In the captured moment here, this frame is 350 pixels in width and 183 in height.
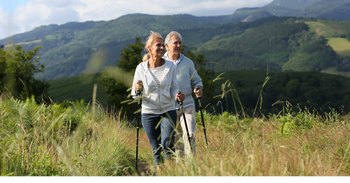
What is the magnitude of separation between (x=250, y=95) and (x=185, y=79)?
85598mm

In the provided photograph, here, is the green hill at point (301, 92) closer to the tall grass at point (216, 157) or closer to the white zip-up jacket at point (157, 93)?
the tall grass at point (216, 157)

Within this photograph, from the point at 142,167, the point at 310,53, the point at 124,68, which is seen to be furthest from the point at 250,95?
the point at 310,53

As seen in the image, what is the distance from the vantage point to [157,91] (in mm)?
3520

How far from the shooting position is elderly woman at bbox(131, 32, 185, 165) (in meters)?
3.50

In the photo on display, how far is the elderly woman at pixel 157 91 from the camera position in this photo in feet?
11.5

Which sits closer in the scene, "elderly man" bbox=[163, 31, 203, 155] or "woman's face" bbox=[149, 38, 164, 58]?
"woman's face" bbox=[149, 38, 164, 58]

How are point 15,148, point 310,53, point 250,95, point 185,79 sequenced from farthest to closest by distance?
point 310,53, point 250,95, point 185,79, point 15,148

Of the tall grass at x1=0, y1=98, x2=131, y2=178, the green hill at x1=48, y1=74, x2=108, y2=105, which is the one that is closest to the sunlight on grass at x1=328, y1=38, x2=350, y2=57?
the green hill at x1=48, y1=74, x2=108, y2=105

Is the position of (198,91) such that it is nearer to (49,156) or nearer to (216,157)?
(216,157)

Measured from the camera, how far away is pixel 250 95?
283ft

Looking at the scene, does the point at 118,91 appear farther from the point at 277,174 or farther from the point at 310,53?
the point at 310,53

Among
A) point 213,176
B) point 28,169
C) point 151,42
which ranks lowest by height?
point 28,169

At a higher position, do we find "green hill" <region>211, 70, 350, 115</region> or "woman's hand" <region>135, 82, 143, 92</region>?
"woman's hand" <region>135, 82, 143, 92</region>

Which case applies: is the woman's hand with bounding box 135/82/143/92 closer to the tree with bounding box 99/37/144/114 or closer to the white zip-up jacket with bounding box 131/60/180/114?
the white zip-up jacket with bounding box 131/60/180/114
